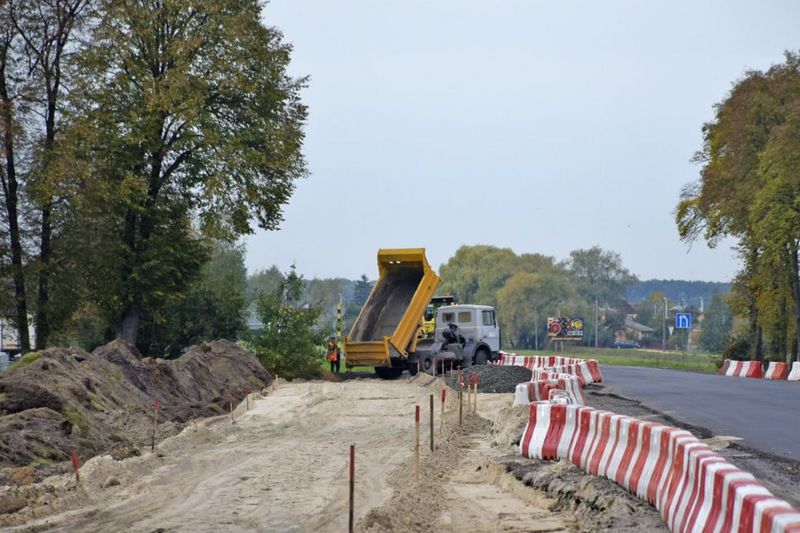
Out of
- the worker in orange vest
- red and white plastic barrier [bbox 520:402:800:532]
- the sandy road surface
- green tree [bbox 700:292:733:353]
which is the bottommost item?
the sandy road surface

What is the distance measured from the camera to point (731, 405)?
2870 centimetres

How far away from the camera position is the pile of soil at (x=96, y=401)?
1928cm

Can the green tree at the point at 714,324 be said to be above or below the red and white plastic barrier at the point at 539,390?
above

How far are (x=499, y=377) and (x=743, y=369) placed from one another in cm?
1927

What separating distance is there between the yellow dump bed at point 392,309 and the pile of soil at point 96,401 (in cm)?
394

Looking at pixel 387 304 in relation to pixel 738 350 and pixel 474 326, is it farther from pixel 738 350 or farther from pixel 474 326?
pixel 738 350

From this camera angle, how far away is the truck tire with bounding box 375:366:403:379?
41531mm

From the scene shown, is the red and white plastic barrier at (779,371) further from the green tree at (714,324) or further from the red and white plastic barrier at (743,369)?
the green tree at (714,324)

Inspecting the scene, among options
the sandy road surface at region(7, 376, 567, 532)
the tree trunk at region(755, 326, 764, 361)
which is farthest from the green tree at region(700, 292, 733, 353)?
the sandy road surface at region(7, 376, 567, 532)

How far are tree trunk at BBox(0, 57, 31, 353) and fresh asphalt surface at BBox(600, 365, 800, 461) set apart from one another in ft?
61.0

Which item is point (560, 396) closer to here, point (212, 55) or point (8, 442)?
point (8, 442)

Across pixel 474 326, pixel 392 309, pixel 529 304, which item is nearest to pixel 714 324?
pixel 529 304

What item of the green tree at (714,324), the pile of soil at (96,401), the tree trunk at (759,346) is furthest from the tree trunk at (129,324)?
the green tree at (714,324)

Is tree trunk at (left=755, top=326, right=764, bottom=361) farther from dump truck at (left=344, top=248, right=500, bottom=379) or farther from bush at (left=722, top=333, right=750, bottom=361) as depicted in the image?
dump truck at (left=344, top=248, right=500, bottom=379)
